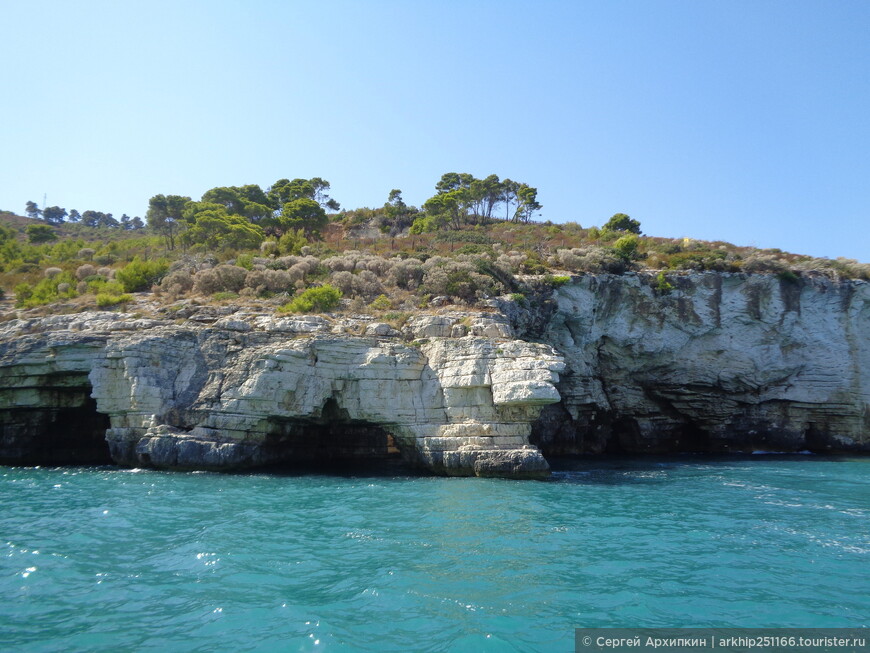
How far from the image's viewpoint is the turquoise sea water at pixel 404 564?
8.09m

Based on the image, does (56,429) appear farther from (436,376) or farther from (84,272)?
(436,376)

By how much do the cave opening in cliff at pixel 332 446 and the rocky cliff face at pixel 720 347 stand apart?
856 cm

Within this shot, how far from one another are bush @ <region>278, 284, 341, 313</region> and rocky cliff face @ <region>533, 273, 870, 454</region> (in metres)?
A: 11.2

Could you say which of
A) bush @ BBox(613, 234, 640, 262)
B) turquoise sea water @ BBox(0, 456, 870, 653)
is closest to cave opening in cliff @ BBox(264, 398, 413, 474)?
turquoise sea water @ BBox(0, 456, 870, 653)

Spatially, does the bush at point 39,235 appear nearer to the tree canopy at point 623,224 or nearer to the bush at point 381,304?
the bush at point 381,304

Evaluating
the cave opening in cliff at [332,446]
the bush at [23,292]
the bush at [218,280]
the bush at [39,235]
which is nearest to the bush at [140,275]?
the bush at [218,280]

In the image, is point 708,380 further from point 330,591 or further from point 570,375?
point 330,591

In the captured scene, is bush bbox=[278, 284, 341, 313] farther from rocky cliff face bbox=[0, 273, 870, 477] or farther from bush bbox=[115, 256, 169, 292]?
bush bbox=[115, 256, 169, 292]

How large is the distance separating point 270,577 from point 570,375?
2135 cm

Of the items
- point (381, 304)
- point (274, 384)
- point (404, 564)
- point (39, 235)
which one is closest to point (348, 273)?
point (381, 304)

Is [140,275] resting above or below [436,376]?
above

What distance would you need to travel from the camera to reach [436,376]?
73.7 ft

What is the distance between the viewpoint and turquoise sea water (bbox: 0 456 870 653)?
8.09 m

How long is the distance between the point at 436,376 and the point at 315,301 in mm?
7397
